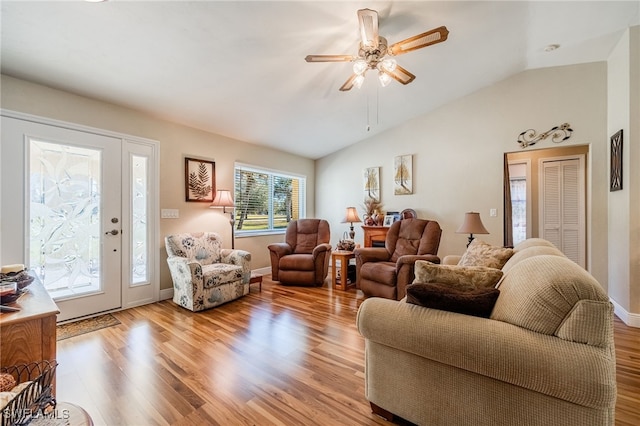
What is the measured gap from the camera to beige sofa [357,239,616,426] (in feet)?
3.39

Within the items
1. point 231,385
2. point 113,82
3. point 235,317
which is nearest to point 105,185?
point 113,82

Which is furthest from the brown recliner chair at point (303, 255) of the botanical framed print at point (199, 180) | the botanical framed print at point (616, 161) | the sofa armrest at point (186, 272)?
the botanical framed print at point (616, 161)

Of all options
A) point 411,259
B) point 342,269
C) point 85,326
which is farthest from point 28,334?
point 342,269

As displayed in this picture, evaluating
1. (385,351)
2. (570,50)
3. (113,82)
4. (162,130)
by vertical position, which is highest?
(570,50)

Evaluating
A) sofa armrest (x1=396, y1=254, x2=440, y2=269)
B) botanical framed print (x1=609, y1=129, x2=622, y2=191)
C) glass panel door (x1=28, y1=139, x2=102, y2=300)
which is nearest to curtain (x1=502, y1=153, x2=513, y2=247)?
botanical framed print (x1=609, y1=129, x2=622, y2=191)

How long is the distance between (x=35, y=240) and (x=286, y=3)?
3152 millimetres

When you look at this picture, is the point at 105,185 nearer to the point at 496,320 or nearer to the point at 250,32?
the point at 250,32

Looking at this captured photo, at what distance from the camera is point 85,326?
2.70m

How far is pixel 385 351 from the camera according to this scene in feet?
4.77

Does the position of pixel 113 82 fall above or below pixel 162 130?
above

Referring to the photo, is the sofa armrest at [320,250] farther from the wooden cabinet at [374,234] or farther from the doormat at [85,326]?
the doormat at [85,326]

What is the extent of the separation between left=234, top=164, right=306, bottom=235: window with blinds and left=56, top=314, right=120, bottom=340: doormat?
2.08 metres

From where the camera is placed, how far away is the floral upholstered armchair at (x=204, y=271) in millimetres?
3084

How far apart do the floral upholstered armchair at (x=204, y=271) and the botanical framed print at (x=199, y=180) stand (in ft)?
1.84
